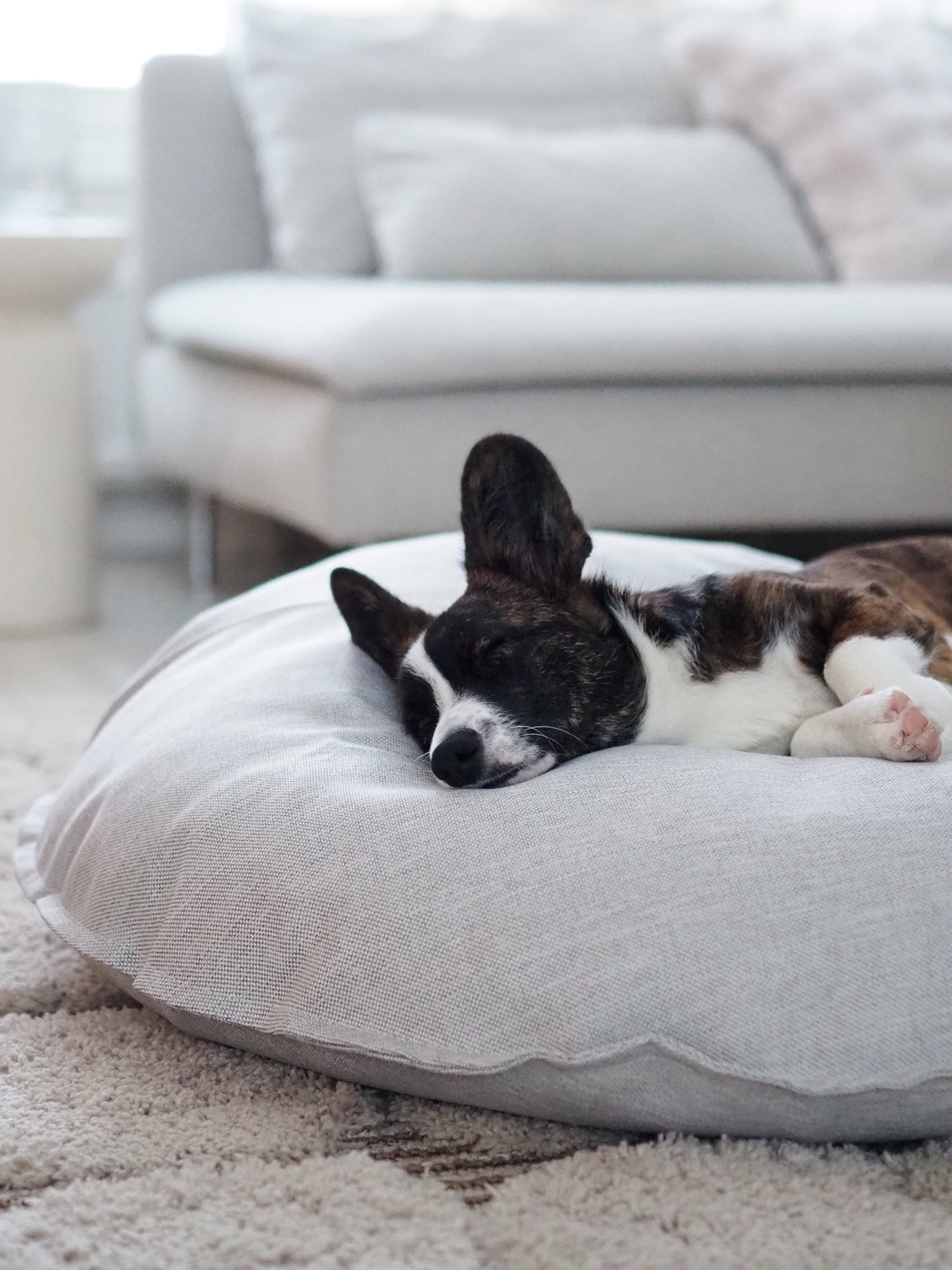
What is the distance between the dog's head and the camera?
1.62 meters

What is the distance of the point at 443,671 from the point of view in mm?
1680

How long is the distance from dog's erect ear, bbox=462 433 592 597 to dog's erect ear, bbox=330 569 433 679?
0.13 m

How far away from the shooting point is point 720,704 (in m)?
1.79

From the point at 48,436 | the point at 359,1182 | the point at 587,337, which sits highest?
the point at 587,337

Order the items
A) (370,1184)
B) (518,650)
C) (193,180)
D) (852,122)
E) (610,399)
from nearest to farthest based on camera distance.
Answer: (370,1184)
(518,650)
(610,399)
(852,122)
(193,180)

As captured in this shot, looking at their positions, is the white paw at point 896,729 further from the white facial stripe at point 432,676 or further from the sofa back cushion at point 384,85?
the sofa back cushion at point 384,85

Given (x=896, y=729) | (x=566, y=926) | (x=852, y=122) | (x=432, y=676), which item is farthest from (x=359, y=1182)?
(x=852, y=122)

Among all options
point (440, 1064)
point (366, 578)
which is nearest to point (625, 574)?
point (366, 578)

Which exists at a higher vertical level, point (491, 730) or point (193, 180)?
point (193, 180)

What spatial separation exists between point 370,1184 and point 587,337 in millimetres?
1976

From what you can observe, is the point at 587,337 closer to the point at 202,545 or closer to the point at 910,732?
the point at 910,732

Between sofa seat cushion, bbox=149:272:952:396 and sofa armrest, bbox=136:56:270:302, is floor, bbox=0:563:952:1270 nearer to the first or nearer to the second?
sofa seat cushion, bbox=149:272:952:396

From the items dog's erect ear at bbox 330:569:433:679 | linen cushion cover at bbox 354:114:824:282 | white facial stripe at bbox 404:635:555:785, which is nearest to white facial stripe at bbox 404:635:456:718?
white facial stripe at bbox 404:635:555:785

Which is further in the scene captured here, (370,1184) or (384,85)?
(384,85)
